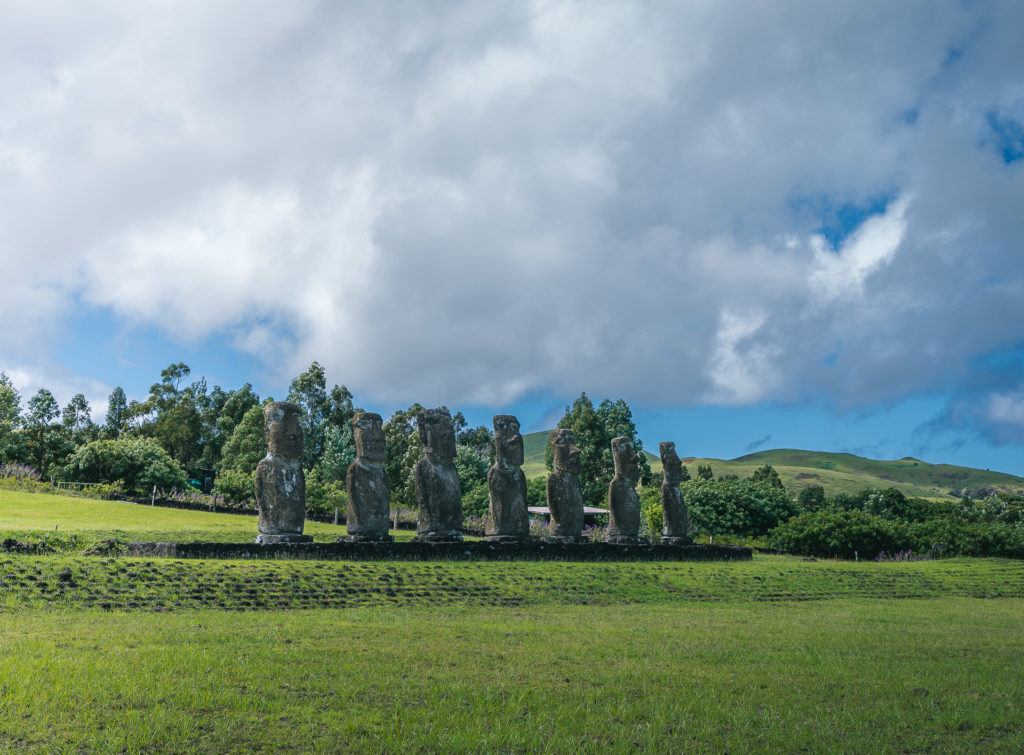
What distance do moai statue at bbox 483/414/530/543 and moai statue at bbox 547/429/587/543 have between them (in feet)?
4.89

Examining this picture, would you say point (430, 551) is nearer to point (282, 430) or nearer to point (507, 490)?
point (507, 490)

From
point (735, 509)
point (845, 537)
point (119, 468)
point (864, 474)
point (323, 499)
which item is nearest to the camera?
point (845, 537)

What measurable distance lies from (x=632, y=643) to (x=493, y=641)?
1.76 meters

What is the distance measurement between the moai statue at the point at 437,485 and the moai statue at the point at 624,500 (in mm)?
5944

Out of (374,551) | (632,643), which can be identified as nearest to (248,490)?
(374,551)

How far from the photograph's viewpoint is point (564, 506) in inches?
853

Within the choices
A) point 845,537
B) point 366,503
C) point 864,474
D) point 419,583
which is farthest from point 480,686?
point 864,474

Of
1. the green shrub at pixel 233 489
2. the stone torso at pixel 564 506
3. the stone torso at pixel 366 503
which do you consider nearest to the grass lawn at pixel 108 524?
the stone torso at pixel 366 503

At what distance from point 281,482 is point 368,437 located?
2227 mm

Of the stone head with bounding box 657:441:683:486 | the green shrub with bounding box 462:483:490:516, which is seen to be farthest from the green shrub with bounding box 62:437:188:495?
the stone head with bounding box 657:441:683:486

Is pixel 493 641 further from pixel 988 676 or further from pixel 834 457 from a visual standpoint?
pixel 834 457

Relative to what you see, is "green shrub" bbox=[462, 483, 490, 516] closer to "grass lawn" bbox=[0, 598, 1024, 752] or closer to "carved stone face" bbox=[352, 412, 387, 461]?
"carved stone face" bbox=[352, 412, 387, 461]

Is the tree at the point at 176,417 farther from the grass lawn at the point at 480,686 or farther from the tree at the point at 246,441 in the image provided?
the grass lawn at the point at 480,686

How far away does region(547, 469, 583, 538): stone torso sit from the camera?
21641 millimetres
